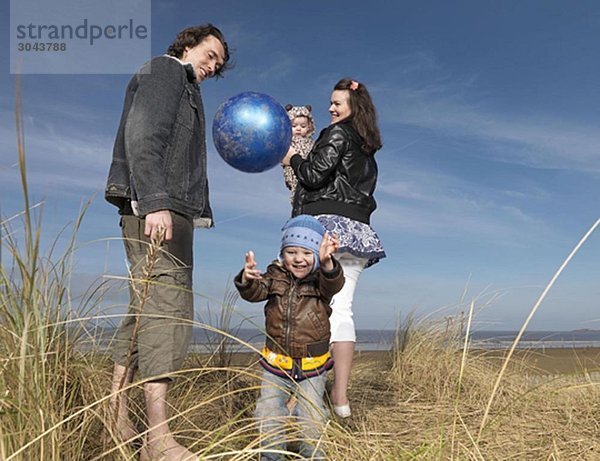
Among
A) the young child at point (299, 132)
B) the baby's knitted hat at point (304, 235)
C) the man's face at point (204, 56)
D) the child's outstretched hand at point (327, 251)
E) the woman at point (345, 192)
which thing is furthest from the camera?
the young child at point (299, 132)

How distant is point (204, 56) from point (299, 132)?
216cm

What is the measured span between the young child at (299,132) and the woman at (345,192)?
1.11 metres

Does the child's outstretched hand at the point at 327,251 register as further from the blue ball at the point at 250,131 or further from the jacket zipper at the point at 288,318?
the blue ball at the point at 250,131

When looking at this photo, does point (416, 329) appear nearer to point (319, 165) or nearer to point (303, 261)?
point (319, 165)

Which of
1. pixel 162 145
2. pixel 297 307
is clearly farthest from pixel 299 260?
pixel 162 145

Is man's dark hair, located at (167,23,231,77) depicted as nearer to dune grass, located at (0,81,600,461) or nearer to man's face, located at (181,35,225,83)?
man's face, located at (181,35,225,83)

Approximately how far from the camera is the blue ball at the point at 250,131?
383 centimetres

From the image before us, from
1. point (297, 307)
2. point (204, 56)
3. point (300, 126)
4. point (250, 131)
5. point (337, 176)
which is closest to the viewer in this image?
point (297, 307)

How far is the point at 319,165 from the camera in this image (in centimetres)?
388

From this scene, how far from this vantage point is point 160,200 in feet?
9.37

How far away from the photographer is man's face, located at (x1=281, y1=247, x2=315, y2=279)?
3.14 meters

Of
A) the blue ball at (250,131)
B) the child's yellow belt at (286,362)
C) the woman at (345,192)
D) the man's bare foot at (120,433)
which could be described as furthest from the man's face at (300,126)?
the man's bare foot at (120,433)

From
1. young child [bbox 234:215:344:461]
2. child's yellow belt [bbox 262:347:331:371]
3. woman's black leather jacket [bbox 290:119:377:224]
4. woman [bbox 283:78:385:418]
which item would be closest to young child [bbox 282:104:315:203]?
woman [bbox 283:78:385:418]

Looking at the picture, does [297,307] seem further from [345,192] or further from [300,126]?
[300,126]
